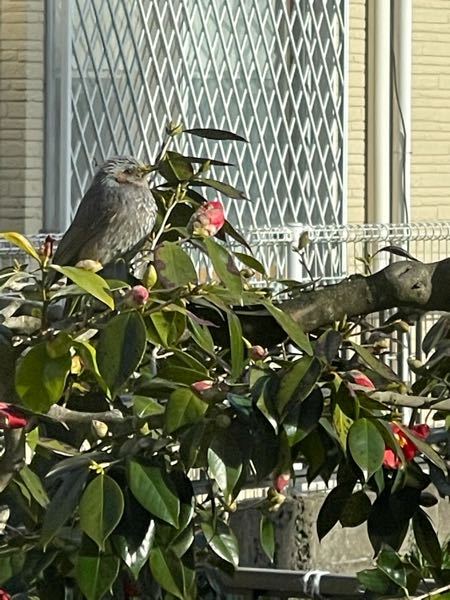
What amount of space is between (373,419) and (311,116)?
8647 millimetres

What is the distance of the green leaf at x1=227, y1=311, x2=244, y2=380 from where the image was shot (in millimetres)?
2426

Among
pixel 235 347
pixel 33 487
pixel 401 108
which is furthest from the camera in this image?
Result: pixel 401 108

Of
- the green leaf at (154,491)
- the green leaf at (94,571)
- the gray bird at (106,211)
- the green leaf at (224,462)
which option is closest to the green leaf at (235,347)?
the green leaf at (224,462)

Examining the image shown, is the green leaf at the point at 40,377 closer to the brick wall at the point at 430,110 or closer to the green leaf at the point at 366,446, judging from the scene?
the green leaf at the point at 366,446

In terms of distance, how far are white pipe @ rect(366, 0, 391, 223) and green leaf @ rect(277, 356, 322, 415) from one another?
9.88 m

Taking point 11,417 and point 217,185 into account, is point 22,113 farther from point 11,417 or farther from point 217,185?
point 11,417

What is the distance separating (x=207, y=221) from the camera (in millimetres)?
2729

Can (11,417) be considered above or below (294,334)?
below

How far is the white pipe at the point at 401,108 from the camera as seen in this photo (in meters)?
12.2

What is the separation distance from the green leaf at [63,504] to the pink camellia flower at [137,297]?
9.9 inches

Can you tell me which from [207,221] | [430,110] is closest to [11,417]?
[207,221]

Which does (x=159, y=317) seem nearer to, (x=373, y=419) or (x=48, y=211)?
(x=373, y=419)

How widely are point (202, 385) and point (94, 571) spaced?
308 mm

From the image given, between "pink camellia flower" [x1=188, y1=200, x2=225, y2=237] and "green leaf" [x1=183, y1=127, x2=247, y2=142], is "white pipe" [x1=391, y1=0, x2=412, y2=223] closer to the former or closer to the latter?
"green leaf" [x1=183, y1=127, x2=247, y2=142]
